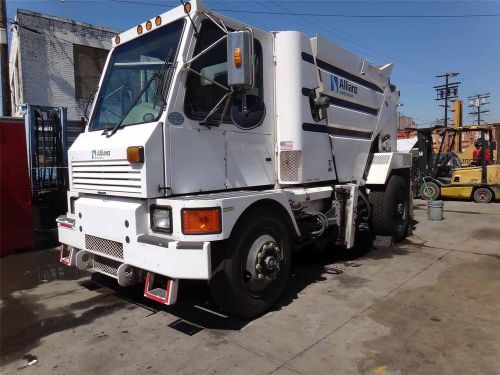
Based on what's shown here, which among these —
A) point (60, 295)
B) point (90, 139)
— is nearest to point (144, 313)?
point (60, 295)

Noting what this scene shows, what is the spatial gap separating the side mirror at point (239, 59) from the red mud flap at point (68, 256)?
259 centimetres

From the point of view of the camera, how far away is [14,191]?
6.89 m

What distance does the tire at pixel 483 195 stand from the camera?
13158 millimetres

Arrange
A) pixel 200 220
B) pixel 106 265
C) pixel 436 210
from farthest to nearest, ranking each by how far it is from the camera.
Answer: pixel 436 210, pixel 106 265, pixel 200 220

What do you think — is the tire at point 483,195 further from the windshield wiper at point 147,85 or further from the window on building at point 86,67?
the window on building at point 86,67

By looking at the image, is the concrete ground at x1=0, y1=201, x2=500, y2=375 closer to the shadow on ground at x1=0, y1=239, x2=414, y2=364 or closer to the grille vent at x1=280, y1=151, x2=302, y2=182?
the shadow on ground at x1=0, y1=239, x2=414, y2=364

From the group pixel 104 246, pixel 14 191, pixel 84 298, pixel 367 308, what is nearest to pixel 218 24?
pixel 104 246

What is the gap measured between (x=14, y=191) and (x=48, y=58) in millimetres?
8308

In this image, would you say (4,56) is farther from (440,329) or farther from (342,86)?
(440,329)

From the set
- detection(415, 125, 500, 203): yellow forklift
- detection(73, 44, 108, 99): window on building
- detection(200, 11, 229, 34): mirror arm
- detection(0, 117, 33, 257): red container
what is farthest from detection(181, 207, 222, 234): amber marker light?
detection(73, 44, 108, 99): window on building

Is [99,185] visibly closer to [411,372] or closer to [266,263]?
[266,263]

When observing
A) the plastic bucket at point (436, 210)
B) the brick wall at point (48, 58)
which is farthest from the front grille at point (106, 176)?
the brick wall at point (48, 58)

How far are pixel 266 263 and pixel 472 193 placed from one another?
40.2 feet

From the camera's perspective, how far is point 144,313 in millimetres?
4090
